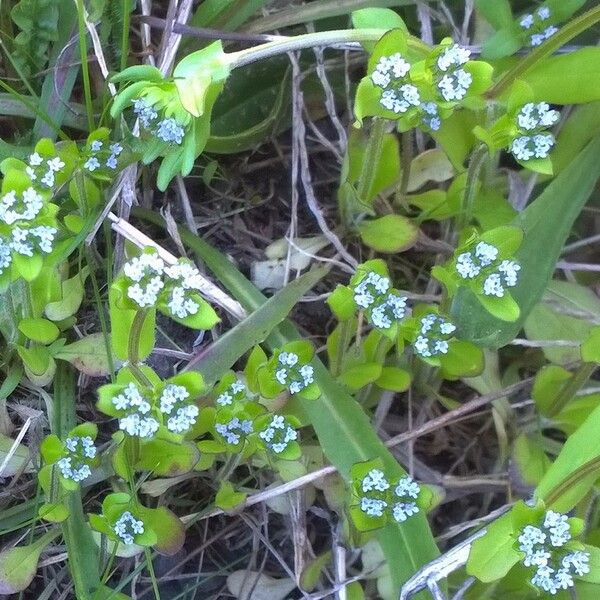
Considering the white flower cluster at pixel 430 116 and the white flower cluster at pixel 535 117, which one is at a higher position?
the white flower cluster at pixel 430 116

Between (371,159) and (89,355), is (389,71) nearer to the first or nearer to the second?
(371,159)

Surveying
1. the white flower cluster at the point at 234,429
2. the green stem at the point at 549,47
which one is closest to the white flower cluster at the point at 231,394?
the white flower cluster at the point at 234,429

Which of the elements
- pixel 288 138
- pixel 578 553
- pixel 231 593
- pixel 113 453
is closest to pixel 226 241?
pixel 288 138

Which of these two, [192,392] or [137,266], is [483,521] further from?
[137,266]

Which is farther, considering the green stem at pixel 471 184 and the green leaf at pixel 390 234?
the green leaf at pixel 390 234

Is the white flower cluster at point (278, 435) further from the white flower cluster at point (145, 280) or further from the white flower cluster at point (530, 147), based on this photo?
the white flower cluster at point (530, 147)

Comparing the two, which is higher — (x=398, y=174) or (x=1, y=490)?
(x=398, y=174)

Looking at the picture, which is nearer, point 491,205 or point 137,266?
point 137,266
